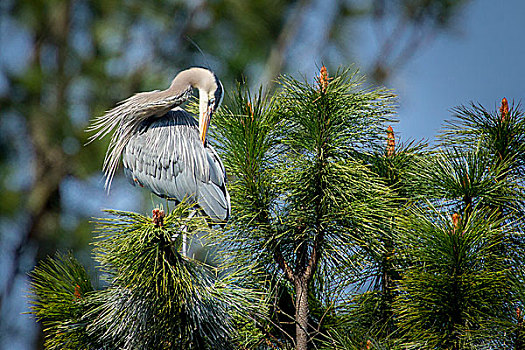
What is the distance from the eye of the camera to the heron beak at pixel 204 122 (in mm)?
1360

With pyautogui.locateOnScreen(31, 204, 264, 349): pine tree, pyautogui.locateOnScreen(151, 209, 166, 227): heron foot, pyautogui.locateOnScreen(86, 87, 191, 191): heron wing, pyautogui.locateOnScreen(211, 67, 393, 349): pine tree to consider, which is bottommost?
pyautogui.locateOnScreen(31, 204, 264, 349): pine tree

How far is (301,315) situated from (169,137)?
0.58 metres

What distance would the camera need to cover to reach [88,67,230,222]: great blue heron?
1.43 meters

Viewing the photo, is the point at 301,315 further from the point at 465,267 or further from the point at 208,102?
the point at 208,102

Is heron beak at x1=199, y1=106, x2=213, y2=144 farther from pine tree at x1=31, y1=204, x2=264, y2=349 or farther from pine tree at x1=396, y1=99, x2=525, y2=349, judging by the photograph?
pine tree at x1=396, y1=99, x2=525, y2=349

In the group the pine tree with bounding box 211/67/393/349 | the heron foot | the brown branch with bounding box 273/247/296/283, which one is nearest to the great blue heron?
the pine tree with bounding box 211/67/393/349

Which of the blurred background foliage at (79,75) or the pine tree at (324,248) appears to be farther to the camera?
the blurred background foliage at (79,75)

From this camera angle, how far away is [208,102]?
4.67 feet

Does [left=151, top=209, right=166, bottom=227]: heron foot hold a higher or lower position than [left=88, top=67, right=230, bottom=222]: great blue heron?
lower

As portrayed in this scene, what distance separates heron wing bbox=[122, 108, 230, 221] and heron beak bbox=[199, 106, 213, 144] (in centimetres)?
5

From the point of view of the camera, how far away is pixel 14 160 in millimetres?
2742

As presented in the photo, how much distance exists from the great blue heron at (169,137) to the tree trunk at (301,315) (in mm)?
343

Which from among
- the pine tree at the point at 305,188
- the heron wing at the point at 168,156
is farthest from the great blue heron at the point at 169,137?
the pine tree at the point at 305,188

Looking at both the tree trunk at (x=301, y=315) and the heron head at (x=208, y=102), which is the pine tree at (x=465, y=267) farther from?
the heron head at (x=208, y=102)
